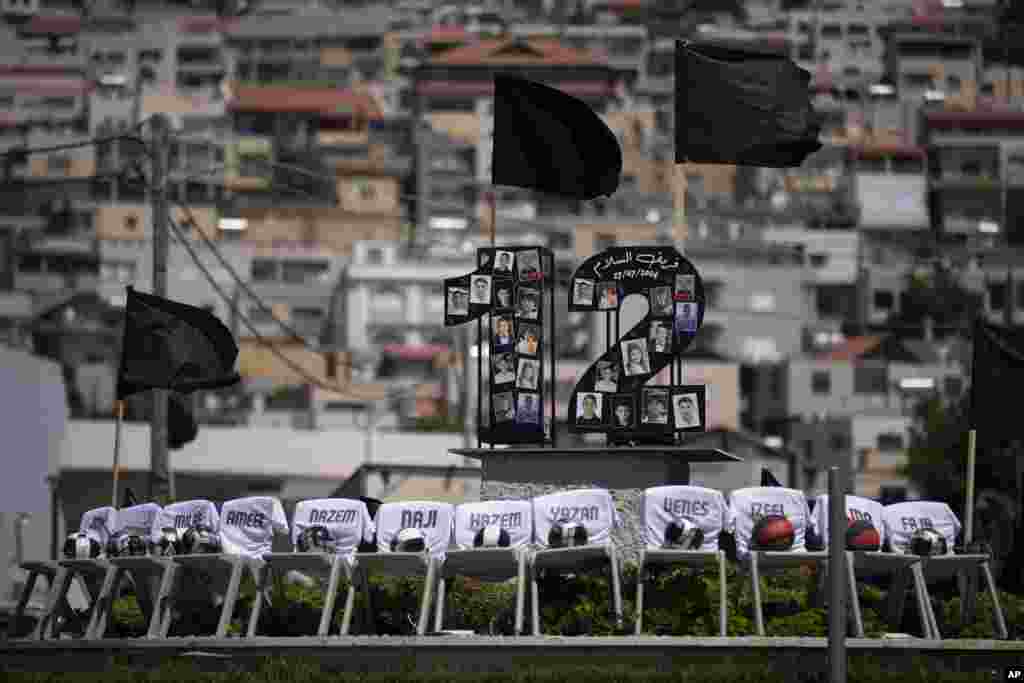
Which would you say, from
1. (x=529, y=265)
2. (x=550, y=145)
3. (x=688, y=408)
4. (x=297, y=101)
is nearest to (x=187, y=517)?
(x=529, y=265)

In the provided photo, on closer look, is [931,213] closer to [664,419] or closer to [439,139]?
[439,139]

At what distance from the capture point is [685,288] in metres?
22.6

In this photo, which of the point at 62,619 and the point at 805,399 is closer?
the point at 62,619

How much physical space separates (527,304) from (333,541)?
9.95 feet

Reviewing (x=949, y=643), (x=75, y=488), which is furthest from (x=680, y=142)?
(x=75, y=488)

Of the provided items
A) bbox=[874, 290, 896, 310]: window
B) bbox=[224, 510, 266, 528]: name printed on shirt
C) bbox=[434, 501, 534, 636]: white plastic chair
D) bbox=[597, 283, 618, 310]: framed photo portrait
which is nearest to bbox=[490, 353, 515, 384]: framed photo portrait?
bbox=[597, 283, 618, 310]: framed photo portrait

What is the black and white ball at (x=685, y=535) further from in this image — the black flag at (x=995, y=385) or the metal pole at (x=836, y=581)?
the metal pole at (x=836, y=581)

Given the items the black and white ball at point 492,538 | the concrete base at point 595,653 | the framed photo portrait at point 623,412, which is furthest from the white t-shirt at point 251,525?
the framed photo portrait at point 623,412

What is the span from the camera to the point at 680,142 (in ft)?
79.0

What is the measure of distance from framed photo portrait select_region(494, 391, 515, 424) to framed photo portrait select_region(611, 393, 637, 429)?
87 cm

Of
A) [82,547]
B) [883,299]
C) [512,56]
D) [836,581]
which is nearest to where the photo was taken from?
[836,581]

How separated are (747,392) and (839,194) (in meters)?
42.9

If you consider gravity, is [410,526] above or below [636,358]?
below

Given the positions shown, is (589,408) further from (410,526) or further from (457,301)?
(410,526)
